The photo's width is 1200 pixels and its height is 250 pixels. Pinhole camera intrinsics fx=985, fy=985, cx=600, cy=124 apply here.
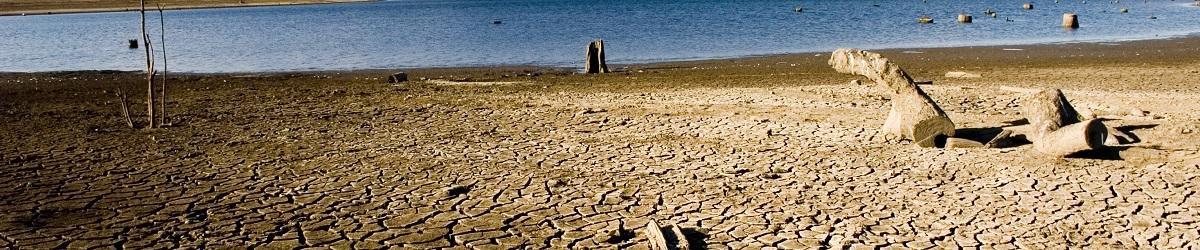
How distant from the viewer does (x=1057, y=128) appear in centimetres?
972

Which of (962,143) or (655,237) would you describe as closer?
(655,237)

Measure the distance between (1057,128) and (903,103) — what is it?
1506 millimetres

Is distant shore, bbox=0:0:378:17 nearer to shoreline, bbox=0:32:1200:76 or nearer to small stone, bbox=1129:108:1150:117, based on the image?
shoreline, bbox=0:32:1200:76

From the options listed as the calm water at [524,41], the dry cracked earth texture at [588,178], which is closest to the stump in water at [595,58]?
the calm water at [524,41]

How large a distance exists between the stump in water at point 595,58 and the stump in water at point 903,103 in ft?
35.4

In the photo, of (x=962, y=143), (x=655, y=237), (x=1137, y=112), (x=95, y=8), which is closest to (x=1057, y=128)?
(x=962, y=143)

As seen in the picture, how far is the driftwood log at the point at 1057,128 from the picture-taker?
892 centimetres

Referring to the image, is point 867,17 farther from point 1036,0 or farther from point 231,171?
point 231,171

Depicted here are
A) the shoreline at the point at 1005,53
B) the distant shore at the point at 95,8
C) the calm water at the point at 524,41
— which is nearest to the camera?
the shoreline at the point at 1005,53

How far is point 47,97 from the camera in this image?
56.8 ft

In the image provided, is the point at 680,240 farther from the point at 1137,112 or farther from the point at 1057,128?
the point at 1137,112

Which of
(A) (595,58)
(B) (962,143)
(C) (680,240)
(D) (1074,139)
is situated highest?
(A) (595,58)

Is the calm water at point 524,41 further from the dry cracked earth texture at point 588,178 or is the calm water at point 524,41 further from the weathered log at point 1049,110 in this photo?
the weathered log at point 1049,110

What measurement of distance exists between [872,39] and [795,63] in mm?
13722
